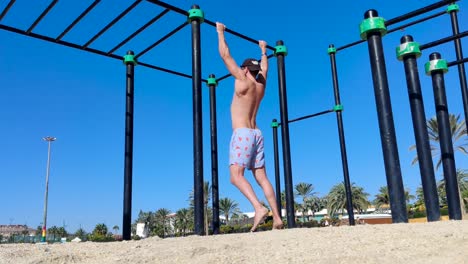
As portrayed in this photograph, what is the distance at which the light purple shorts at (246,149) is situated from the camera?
4.24 metres

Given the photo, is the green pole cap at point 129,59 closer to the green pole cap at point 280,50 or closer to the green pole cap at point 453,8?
the green pole cap at point 280,50

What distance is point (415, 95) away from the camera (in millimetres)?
4406

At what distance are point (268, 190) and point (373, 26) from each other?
6.07ft

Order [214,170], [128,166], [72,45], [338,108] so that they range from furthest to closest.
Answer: [338,108] → [214,170] → [72,45] → [128,166]

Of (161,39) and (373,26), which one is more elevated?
(161,39)

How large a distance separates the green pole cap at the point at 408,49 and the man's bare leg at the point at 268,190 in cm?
189

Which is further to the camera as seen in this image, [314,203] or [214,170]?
[314,203]

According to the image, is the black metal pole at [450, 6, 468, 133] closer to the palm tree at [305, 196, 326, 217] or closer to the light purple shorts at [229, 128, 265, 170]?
the light purple shorts at [229, 128, 265, 170]

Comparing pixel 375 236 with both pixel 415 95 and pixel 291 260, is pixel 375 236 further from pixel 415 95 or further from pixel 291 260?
pixel 415 95

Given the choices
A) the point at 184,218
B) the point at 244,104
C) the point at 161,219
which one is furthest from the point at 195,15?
the point at 161,219

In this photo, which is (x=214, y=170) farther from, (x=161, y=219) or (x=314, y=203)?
(x=161, y=219)

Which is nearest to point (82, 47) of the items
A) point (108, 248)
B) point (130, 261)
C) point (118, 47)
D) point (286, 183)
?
point (118, 47)

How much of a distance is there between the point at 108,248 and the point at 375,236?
71.7 inches

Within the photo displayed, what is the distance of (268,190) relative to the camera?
429cm
